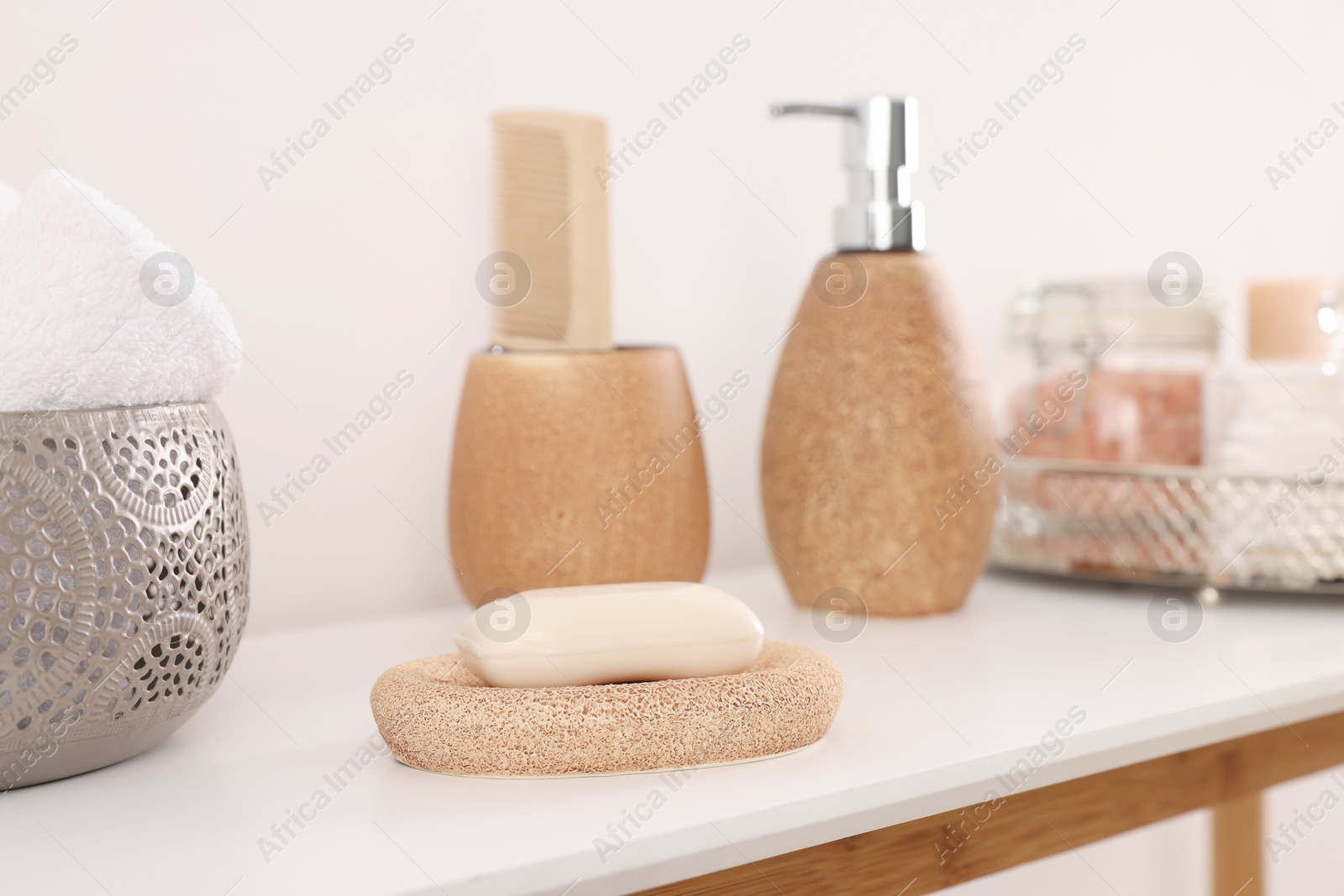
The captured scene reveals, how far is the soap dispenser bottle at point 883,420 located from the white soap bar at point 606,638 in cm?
21

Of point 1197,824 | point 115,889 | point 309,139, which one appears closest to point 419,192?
point 309,139

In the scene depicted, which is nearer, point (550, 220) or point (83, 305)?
point (83, 305)

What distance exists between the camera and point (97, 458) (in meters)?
0.33

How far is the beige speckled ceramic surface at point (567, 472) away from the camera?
52 centimetres

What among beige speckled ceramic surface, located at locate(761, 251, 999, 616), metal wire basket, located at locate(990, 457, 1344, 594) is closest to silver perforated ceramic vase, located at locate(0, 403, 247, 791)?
beige speckled ceramic surface, located at locate(761, 251, 999, 616)

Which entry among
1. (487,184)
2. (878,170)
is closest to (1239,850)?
(878,170)

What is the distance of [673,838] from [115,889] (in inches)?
5.4

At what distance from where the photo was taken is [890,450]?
1.85 feet

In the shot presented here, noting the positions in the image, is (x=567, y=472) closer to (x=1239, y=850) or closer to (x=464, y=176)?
(x=464, y=176)

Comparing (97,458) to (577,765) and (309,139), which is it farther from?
(309,139)

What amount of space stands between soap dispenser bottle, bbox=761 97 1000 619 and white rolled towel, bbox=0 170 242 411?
1.05ft

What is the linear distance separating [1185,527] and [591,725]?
1.32ft

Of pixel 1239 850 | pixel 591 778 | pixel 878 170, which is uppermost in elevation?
pixel 878 170

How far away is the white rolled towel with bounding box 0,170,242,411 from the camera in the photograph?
12.8 inches
